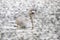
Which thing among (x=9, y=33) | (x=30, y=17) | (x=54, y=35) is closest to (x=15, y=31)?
(x=9, y=33)

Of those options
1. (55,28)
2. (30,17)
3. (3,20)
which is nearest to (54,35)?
(55,28)

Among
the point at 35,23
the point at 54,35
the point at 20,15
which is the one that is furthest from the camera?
the point at 20,15

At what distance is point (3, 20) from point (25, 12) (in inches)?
26.0

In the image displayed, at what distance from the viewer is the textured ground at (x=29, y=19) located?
3268 millimetres

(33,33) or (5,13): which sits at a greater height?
(5,13)

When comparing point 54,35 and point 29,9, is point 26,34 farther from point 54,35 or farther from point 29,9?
point 29,9

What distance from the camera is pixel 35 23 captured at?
3576mm

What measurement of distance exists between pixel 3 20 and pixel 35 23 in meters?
0.83

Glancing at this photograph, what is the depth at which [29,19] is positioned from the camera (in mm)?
3682

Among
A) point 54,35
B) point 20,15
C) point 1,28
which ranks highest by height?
point 20,15

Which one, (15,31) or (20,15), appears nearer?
(15,31)

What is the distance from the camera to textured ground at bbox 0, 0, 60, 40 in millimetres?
3268

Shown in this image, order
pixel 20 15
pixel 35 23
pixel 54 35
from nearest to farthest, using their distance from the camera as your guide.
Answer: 1. pixel 54 35
2. pixel 35 23
3. pixel 20 15

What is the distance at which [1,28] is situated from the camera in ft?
11.3
